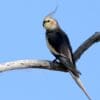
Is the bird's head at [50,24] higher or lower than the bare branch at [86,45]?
higher

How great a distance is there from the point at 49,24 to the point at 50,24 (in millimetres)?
14

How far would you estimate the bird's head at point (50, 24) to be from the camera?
5922 millimetres

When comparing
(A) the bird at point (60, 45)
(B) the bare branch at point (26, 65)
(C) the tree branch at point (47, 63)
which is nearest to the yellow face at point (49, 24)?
(A) the bird at point (60, 45)

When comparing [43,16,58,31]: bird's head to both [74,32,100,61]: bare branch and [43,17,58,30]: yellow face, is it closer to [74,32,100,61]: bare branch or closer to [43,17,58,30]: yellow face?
[43,17,58,30]: yellow face

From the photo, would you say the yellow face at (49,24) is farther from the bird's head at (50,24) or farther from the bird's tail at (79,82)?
the bird's tail at (79,82)

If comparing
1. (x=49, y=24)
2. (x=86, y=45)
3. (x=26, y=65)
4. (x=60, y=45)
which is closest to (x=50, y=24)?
(x=49, y=24)

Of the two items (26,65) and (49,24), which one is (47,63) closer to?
(26,65)

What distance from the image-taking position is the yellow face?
593 centimetres

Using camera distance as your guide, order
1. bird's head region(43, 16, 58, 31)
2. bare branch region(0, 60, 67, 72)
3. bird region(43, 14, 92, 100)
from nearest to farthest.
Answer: bare branch region(0, 60, 67, 72)
bird region(43, 14, 92, 100)
bird's head region(43, 16, 58, 31)

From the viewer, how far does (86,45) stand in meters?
5.31

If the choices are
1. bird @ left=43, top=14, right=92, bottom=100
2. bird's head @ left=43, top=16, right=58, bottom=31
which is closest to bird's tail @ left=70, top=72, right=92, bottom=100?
bird @ left=43, top=14, right=92, bottom=100

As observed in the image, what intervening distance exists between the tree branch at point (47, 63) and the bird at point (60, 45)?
8cm

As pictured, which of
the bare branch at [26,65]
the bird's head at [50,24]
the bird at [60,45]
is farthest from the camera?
the bird's head at [50,24]

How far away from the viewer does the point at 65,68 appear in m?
5.36
